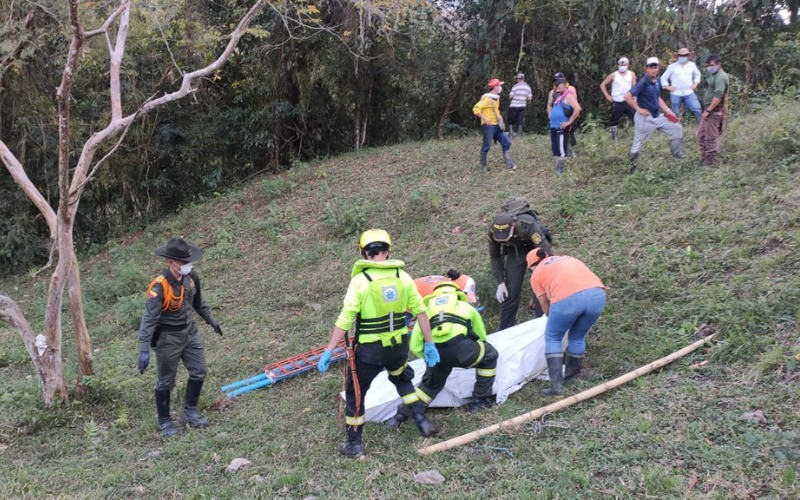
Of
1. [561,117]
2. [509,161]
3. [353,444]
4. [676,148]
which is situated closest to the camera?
[353,444]

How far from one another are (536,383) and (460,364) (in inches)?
37.0

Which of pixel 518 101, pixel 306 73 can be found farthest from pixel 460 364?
pixel 306 73

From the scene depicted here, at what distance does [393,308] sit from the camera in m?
4.40

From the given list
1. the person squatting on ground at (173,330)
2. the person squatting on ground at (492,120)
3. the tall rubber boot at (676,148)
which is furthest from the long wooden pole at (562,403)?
the person squatting on ground at (492,120)

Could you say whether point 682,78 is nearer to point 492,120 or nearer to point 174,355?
point 492,120

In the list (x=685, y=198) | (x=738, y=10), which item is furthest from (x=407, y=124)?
(x=685, y=198)

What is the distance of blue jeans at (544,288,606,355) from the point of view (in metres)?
4.75

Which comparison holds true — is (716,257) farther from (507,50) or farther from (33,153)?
(33,153)

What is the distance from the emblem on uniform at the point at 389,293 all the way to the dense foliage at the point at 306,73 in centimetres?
845

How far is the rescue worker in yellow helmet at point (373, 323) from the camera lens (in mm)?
4336

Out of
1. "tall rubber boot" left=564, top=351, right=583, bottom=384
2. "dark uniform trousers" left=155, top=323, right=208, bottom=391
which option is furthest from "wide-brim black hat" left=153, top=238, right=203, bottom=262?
"tall rubber boot" left=564, top=351, right=583, bottom=384

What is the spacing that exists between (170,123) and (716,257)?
45.9 feet

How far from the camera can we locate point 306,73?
51.7 feet

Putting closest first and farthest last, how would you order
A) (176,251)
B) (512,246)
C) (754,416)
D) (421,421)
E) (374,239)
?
(754,416) < (374,239) < (421,421) < (176,251) < (512,246)
